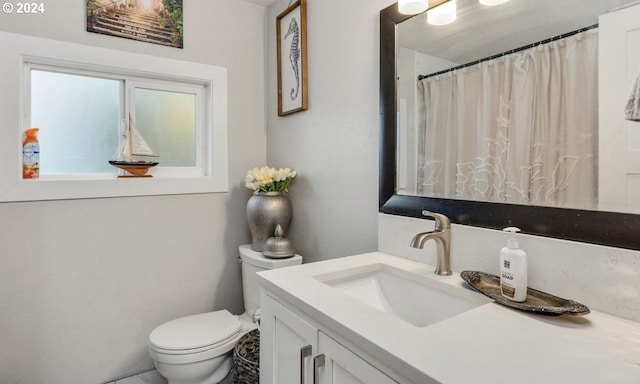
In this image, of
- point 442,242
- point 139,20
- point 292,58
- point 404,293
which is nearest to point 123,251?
point 139,20

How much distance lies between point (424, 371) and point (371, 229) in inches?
38.1

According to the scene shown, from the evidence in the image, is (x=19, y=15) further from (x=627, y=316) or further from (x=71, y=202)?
(x=627, y=316)

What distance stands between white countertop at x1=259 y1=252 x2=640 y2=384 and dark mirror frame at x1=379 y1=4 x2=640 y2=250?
0.19 m

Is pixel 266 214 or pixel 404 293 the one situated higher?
pixel 266 214

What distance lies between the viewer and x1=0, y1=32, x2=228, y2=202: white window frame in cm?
162

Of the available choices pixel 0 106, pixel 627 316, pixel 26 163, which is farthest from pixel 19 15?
pixel 627 316

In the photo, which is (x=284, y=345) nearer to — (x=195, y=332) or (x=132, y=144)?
(x=195, y=332)

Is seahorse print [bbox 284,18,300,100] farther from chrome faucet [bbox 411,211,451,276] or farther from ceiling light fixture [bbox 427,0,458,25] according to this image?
chrome faucet [bbox 411,211,451,276]

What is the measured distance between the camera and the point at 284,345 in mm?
984

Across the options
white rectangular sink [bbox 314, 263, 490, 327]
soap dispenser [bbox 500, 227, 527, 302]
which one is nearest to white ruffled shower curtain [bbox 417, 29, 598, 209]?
soap dispenser [bbox 500, 227, 527, 302]

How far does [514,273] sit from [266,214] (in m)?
1.32

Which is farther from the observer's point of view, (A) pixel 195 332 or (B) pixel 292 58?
(B) pixel 292 58

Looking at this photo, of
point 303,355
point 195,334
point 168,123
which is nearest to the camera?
point 303,355

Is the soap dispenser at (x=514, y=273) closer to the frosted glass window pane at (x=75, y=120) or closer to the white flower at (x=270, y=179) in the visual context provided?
the white flower at (x=270, y=179)
